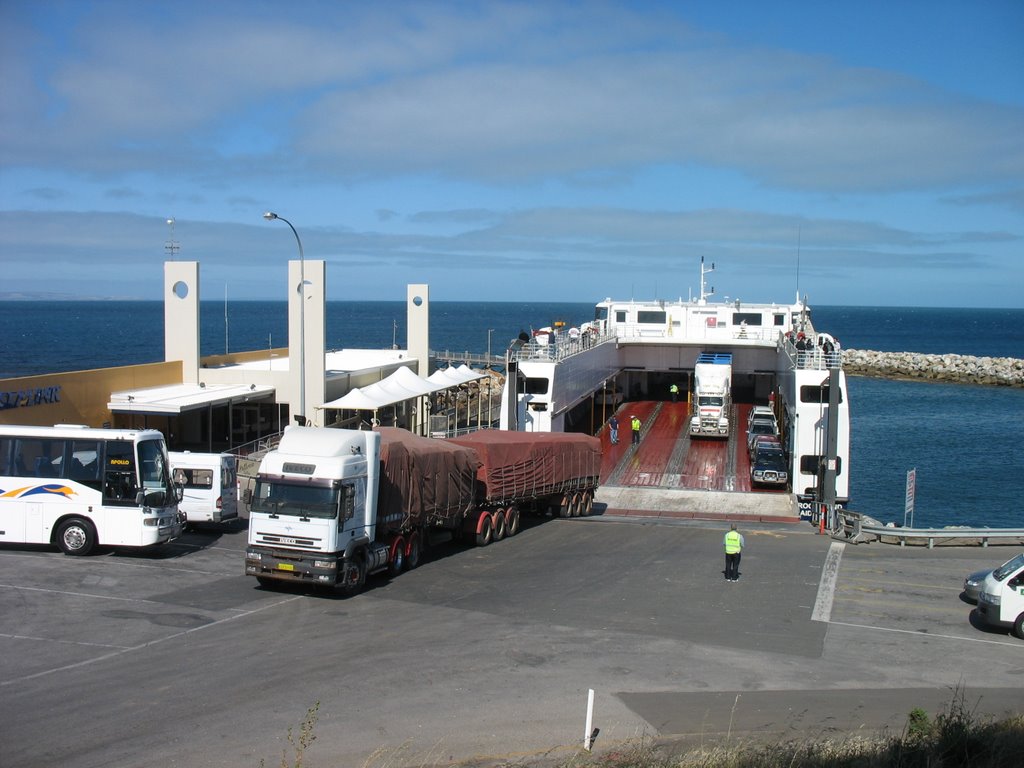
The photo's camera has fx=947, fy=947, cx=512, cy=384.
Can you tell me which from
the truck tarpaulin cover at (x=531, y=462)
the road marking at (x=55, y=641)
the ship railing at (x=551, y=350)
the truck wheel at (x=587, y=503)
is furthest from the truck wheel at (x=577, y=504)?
the road marking at (x=55, y=641)

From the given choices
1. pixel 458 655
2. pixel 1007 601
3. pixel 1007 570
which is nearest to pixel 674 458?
pixel 1007 570

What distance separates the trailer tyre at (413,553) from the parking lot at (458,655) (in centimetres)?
40

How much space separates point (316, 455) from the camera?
55.9 feet

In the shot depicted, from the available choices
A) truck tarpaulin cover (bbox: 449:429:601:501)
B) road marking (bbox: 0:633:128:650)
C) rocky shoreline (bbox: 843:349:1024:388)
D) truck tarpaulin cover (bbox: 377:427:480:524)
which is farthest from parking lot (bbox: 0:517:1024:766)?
rocky shoreline (bbox: 843:349:1024:388)

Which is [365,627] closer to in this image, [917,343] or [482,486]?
[482,486]

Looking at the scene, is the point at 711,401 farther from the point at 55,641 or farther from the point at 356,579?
the point at 55,641

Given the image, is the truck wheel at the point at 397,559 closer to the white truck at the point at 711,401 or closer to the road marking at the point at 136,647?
the road marking at the point at 136,647

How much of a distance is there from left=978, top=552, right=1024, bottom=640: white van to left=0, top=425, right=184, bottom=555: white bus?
50.9 ft

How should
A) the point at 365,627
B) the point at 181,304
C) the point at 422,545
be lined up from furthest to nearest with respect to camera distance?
the point at 181,304 < the point at 422,545 < the point at 365,627

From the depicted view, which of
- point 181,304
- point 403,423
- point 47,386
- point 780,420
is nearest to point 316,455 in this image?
point 47,386

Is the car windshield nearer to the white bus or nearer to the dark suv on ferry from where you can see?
the dark suv on ferry

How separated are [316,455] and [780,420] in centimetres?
3059

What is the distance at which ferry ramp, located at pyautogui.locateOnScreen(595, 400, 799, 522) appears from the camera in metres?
29.0

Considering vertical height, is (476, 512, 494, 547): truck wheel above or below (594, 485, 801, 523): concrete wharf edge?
above
